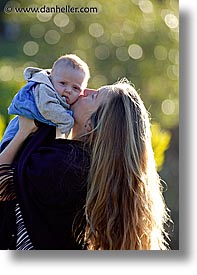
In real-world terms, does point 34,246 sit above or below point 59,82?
below

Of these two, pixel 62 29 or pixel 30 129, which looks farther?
pixel 62 29

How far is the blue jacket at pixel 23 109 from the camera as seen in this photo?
1.72 metres

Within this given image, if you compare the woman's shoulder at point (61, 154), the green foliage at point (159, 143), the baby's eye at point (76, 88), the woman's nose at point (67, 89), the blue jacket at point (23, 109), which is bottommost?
the woman's shoulder at point (61, 154)

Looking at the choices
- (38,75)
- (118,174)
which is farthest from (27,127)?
(118,174)

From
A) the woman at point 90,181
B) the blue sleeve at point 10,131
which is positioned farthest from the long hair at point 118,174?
the blue sleeve at point 10,131

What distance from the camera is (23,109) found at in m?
1.73

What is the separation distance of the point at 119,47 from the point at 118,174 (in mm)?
408

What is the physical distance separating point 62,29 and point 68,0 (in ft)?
0.30

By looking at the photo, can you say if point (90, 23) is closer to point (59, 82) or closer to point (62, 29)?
point (62, 29)

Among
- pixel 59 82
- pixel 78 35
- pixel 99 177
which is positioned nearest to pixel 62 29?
pixel 78 35

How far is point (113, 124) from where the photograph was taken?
1780mm

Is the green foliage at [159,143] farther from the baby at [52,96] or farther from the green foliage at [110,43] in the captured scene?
the baby at [52,96]

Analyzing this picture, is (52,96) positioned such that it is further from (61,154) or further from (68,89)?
(61,154)

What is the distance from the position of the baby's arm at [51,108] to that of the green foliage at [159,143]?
287 millimetres
